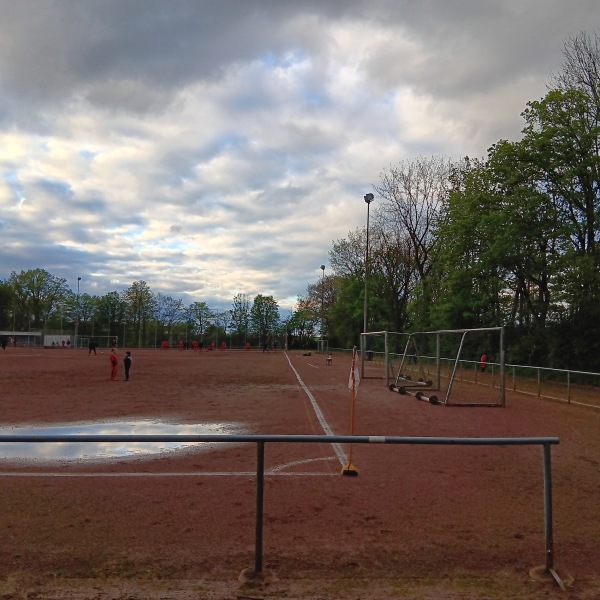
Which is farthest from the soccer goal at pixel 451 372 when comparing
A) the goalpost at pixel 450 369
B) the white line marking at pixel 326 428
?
the white line marking at pixel 326 428

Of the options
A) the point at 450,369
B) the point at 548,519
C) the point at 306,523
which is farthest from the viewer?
the point at 450,369

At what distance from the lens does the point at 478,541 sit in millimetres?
5617

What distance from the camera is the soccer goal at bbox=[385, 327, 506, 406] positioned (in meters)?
19.8

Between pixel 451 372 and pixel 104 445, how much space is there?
50.3 ft

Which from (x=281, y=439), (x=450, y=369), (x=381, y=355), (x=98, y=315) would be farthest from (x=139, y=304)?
(x=281, y=439)

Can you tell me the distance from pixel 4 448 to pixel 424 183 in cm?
4942

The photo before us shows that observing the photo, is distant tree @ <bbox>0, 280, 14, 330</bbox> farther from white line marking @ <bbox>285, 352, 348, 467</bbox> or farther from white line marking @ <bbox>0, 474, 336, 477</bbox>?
white line marking @ <bbox>0, 474, 336, 477</bbox>

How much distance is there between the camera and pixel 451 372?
23.1 meters

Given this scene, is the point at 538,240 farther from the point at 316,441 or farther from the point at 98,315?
the point at 98,315

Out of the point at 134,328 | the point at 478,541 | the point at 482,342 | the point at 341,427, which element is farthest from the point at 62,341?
the point at 478,541

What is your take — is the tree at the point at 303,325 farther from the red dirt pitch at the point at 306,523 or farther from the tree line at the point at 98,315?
the red dirt pitch at the point at 306,523

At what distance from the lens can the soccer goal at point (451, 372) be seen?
65.1 feet

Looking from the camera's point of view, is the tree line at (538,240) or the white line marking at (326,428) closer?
the white line marking at (326,428)

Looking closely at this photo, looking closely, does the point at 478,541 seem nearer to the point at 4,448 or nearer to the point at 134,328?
the point at 4,448
